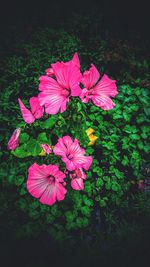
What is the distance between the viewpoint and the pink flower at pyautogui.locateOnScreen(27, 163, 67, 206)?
1287mm

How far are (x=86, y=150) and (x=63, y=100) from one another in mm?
846

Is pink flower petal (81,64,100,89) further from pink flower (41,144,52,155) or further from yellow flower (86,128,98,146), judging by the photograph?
yellow flower (86,128,98,146)

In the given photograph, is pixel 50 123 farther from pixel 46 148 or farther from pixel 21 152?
pixel 21 152

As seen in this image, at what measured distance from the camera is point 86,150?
6.17 ft

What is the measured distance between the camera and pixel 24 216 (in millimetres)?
1714

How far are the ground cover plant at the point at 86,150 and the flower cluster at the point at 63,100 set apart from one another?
0.07 meters

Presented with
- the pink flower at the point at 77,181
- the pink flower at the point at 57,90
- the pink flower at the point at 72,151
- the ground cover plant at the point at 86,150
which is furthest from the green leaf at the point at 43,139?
the pink flower at the point at 57,90

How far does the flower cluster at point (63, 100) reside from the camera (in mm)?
1037

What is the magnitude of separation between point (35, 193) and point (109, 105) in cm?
61

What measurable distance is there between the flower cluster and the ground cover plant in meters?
0.07

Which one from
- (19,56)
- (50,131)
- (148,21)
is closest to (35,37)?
(19,56)

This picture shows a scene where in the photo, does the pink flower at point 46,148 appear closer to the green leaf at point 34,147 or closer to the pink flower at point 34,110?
the green leaf at point 34,147

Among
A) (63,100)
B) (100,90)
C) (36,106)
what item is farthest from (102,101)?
(36,106)

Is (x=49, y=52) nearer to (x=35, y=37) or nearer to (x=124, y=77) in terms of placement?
(x=35, y=37)
